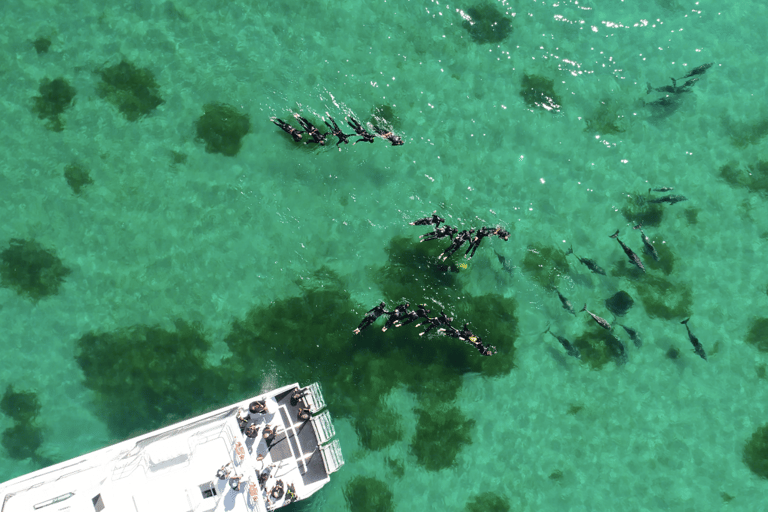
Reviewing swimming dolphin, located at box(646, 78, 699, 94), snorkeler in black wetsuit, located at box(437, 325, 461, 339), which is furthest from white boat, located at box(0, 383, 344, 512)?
swimming dolphin, located at box(646, 78, 699, 94)

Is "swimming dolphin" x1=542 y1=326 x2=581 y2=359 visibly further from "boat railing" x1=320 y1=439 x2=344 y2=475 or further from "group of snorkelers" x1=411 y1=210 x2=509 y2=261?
"boat railing" x1=320 y1=439 x2=344 y2=475

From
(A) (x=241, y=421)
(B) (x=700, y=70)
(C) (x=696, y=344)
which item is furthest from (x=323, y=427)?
(B) (x=700, y=70)

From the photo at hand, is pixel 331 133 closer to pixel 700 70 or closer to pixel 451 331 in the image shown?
pixel 451 331

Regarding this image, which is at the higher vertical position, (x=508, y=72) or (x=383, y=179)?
A: (x=508, y=72)

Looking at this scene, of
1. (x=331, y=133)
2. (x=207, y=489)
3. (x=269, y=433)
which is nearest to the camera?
(x=207, y=489)

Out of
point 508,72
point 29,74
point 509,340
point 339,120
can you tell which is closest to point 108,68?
point 29,74

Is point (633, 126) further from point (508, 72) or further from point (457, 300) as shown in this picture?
point (457, 300)
